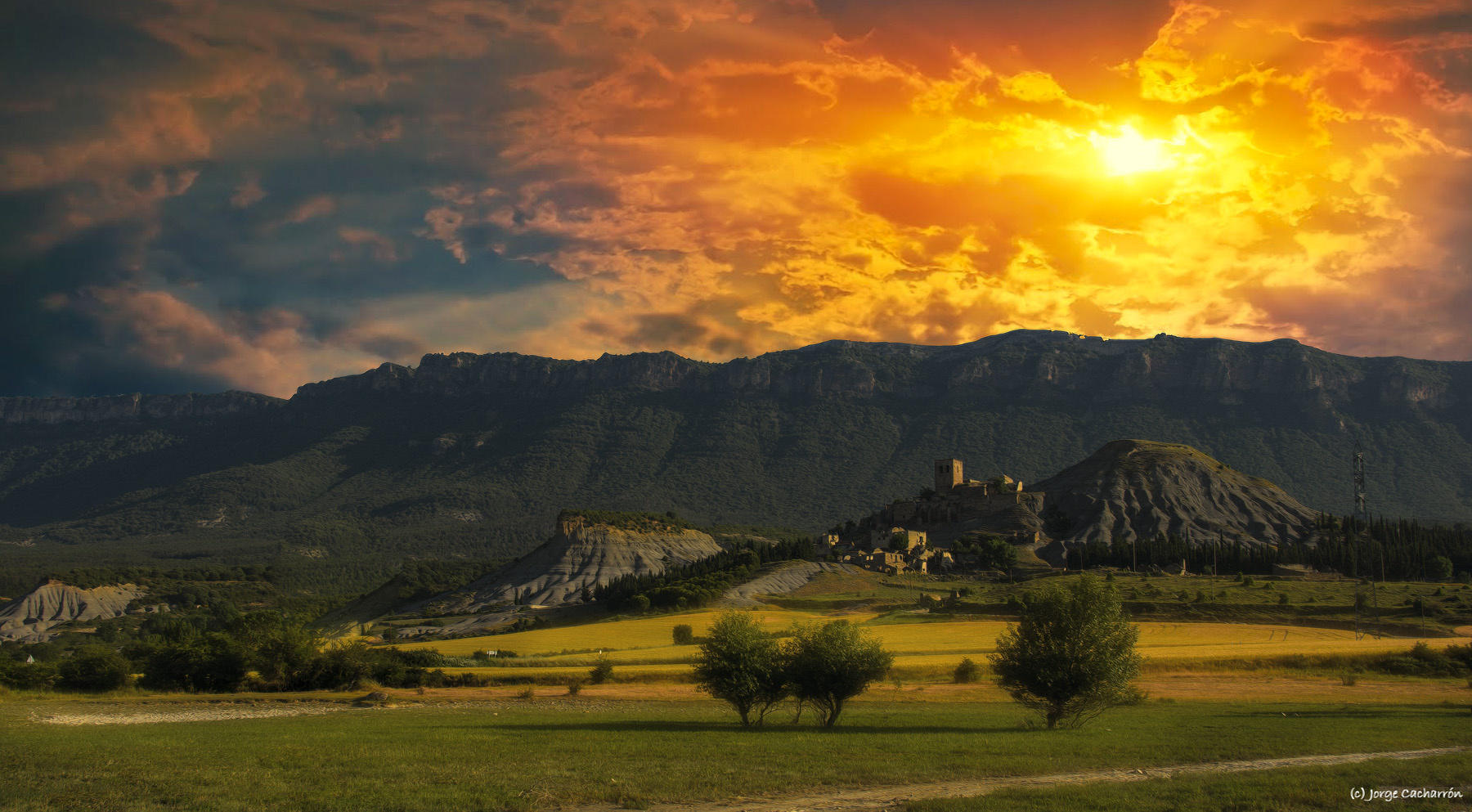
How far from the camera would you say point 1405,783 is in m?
24.5

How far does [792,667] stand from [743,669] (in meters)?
2.09

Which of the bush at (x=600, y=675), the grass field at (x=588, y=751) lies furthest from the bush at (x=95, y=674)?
the bush at (x=600, y=675)

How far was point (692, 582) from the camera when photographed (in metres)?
132

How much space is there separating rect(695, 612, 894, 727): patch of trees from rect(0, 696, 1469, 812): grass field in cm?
145

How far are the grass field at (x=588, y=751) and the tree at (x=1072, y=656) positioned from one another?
1453 mm

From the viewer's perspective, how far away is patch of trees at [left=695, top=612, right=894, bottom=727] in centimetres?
4250

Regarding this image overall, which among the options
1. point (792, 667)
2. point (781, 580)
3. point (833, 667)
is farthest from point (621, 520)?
point (833, 667)

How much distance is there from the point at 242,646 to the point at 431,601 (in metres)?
101

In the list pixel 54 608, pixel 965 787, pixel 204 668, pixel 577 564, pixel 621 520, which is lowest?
pixel 54 608

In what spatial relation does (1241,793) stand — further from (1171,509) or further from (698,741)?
(1171,509)

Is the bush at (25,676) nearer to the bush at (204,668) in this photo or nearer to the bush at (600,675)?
the bush at (204,668)

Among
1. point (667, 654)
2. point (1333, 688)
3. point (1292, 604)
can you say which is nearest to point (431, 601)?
point (667, 654)

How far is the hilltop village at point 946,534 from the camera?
516 ft

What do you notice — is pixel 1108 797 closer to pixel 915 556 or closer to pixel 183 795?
pixel 183 795
